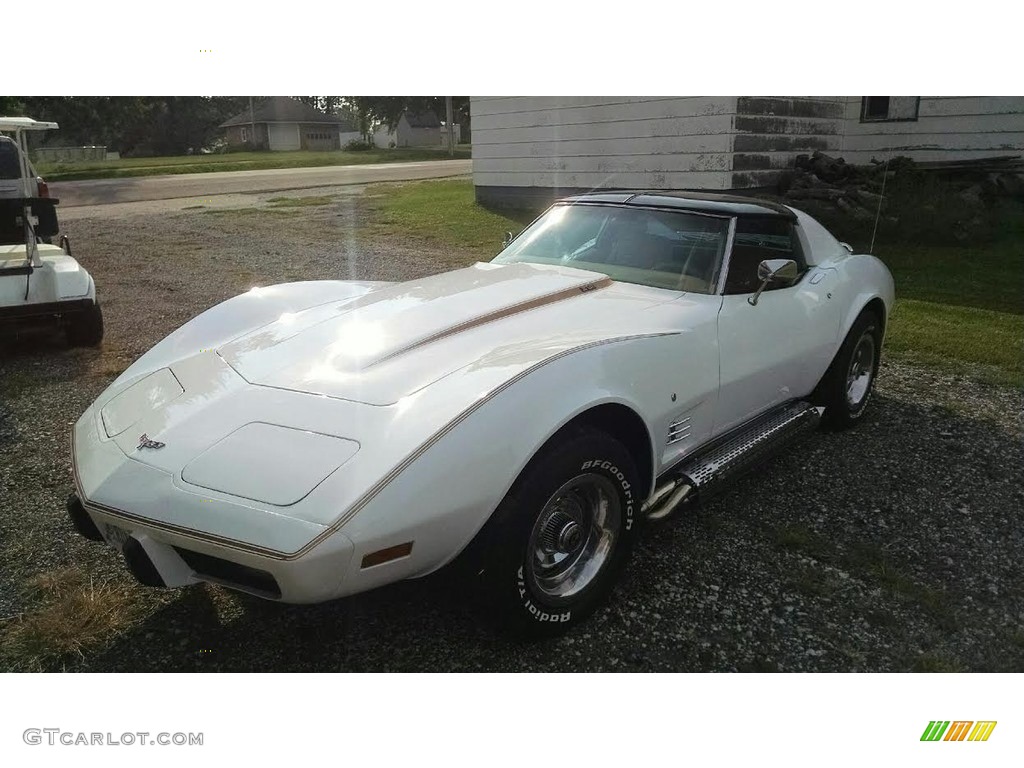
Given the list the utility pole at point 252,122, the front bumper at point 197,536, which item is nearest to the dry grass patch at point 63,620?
the front bumper at point 197,536

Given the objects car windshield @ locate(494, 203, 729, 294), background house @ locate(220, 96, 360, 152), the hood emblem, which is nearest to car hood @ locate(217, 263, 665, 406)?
car windshield @ locate(494, 203, 729, 294)

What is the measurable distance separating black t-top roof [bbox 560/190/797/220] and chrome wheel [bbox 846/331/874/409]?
37.7 inches

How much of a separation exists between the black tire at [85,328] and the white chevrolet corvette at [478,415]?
3.17 m

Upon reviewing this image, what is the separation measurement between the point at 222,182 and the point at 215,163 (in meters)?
1.01

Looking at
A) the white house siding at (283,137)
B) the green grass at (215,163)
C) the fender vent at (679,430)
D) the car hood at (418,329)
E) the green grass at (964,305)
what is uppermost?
the white house siding at (283,137)

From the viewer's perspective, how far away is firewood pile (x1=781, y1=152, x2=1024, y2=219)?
8.50m

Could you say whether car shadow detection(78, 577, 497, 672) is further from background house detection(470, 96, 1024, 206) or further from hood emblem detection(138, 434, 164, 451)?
background house detection(470, 96, 1024, 206)

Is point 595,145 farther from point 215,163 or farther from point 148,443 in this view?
point 148,443

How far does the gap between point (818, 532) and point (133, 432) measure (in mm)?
2784

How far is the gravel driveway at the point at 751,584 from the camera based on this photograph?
8.15 ft

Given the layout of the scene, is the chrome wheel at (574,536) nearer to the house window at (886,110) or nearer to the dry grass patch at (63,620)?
the dry grass patch at (63,620)
